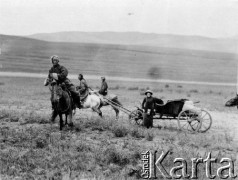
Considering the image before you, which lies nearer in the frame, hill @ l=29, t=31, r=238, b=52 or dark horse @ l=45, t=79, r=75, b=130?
dark horse @ l=45, t=79, r=75, b=130

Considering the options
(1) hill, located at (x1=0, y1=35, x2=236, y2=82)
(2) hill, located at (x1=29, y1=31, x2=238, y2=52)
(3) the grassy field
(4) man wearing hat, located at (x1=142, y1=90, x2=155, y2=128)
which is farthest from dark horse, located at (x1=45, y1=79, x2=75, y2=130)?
(2) hill, located at (x1=29, y1=31, x2=238, y2=52)

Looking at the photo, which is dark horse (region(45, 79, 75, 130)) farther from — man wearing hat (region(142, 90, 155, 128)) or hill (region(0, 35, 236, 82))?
hill (region(0, 35, 236, 82))

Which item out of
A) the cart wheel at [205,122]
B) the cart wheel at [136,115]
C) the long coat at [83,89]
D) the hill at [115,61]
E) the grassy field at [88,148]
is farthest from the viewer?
the hill at [115,61]

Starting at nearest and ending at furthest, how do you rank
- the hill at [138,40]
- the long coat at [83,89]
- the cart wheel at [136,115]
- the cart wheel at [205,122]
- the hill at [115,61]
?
the cart wheel at [205,122], the cart wheel at [136,115], the long coat at [83,89], the hill at [115,61], the hill at [138,40]

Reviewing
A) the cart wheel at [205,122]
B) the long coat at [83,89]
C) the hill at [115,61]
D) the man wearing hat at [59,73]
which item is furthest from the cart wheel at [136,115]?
the hill at [115,61]

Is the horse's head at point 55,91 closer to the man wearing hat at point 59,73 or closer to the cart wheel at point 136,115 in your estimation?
the man wearing hat at point 59,73

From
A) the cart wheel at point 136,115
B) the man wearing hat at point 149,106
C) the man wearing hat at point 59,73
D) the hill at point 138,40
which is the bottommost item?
the cart wheel at point 136,115

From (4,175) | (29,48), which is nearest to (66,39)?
(29,48)

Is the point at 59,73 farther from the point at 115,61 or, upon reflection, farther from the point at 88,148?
the point at 115,61

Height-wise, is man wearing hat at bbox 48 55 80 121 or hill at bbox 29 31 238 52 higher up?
hill at bbox 29 31 238 52
